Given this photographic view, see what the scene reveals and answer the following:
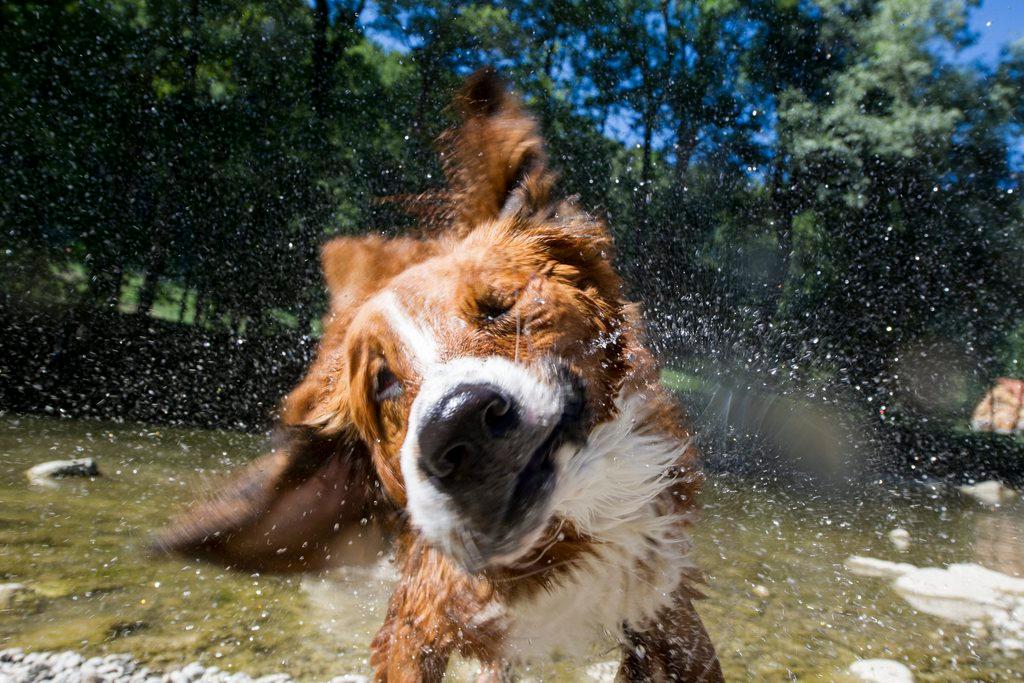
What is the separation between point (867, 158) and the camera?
12625mm

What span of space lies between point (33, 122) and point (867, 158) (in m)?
13.0

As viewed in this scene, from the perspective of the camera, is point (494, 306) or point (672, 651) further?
point (672, 651)

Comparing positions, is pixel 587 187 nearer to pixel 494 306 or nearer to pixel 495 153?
pixel 495 153

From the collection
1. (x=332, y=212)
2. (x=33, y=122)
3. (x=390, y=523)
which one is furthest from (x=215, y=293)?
(x=390, y=523)

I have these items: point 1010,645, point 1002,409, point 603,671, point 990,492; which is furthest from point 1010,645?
point 1002,409

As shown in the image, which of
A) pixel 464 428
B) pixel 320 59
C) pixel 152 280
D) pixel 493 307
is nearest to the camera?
pixel 464 428

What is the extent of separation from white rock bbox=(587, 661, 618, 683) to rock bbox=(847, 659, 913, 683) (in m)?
1.14

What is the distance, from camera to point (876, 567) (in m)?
5.41

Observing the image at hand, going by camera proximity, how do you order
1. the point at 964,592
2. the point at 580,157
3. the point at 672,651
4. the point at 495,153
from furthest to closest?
the point at 580,157, the point at 964,592, the point at 495,153, the point at 672,651

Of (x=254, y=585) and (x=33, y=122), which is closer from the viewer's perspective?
(x=254, y=585)

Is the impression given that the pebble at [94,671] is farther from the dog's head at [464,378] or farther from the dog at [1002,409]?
the dog at [1002,409]

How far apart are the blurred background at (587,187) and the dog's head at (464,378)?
655 centimetres

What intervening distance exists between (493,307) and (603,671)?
6.95 feet

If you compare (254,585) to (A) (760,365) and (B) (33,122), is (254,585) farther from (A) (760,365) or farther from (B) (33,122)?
(A) (760,365)
